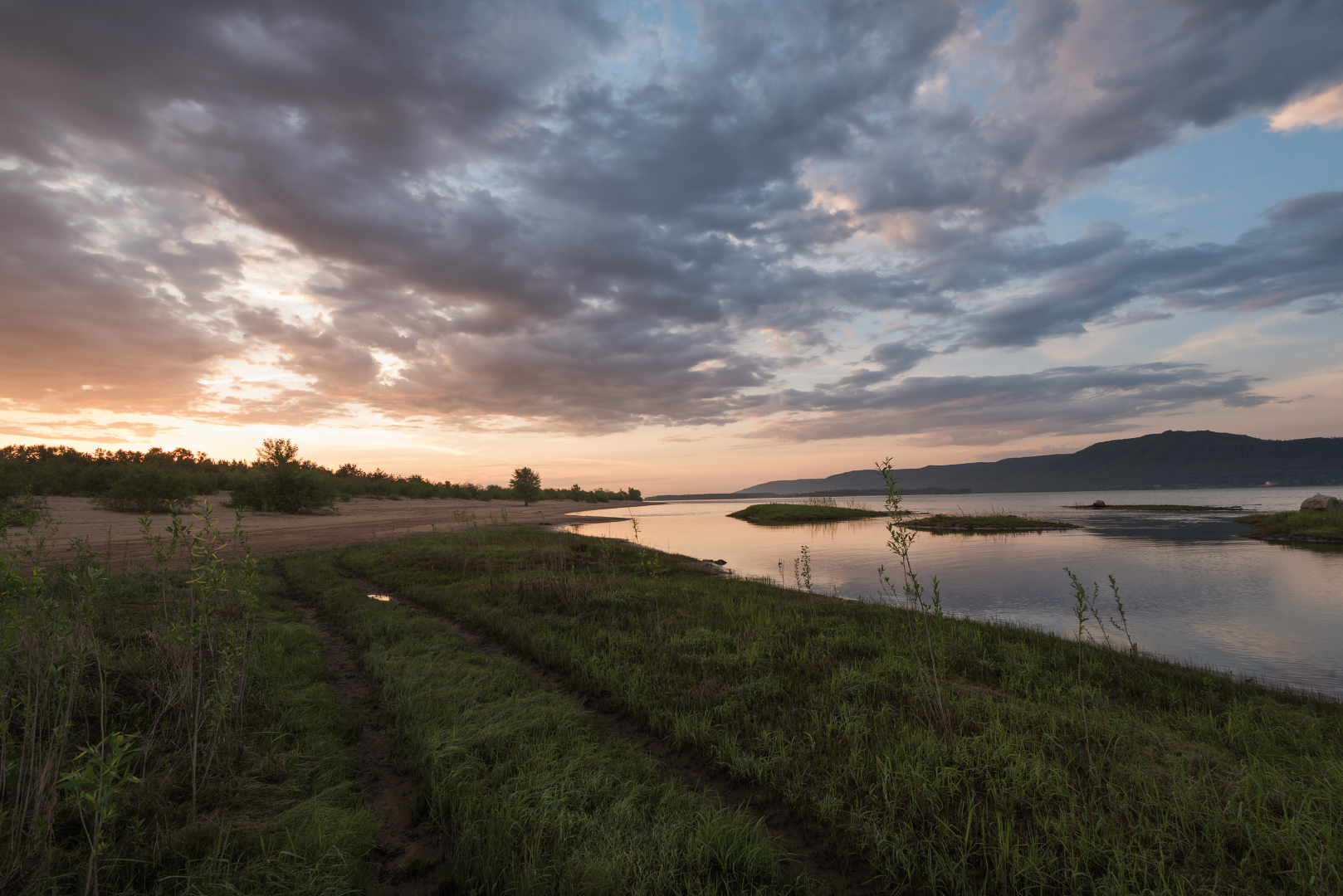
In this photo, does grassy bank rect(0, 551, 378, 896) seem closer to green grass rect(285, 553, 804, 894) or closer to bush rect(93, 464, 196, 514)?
green grass rect(285, 553, 804, 894)

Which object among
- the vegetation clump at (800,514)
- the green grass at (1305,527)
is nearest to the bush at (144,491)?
the vegetation clump at (800,514)

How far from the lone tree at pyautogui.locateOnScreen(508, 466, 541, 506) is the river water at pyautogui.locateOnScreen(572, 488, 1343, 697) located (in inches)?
2021

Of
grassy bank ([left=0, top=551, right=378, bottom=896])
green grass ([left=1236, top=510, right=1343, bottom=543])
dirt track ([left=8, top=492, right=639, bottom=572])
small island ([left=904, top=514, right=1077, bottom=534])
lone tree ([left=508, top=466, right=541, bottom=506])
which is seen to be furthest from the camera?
lone tree ([left=508, top=466, right=541, bottom=506])

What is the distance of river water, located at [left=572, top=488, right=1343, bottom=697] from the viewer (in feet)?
44.3

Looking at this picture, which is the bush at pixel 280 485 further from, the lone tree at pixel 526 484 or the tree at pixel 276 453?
the lone tree at pixel 526 484

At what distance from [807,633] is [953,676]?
130 inches

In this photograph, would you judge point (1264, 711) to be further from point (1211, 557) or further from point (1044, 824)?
point (1211, 557)

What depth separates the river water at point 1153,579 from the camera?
44.3 ft

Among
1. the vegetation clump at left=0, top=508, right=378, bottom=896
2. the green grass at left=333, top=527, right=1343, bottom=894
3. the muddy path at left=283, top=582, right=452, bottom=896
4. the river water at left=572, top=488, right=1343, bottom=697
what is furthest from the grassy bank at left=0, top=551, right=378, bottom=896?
the river water at left=572, top=488, right=1343, bottom=697

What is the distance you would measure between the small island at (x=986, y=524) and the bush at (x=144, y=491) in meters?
57.8

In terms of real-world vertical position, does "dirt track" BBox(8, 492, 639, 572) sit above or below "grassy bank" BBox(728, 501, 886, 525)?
above

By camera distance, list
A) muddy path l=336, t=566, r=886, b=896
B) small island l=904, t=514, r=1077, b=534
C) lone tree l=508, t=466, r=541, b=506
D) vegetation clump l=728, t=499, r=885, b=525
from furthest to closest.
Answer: lone tree l=508, t=466, r=541, b=506 < vegetation clump l=728, t=499, r=885, b=525 < small island l=904, t=514, r=1077, b=534 < muddy path l=336, t=566, r=886, b=896

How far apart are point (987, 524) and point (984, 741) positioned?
48971mm

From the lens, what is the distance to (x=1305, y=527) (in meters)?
35.2
